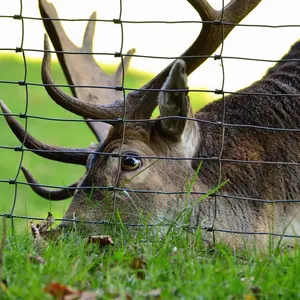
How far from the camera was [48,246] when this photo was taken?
14.5ft

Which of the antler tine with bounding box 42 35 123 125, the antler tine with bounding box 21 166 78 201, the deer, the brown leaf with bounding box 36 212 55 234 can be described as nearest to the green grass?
the brown leaf with bounding box 36 212 55 234

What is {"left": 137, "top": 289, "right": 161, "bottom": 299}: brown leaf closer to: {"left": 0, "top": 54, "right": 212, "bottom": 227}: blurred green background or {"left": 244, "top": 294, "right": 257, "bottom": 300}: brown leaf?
{"left": 244, "top": 294, "right": 257, "bottom": 300}: brown leaf

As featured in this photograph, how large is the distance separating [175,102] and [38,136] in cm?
1152

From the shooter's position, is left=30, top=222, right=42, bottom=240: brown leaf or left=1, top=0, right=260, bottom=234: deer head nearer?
left=30, top=222, right=42, bottom=240: brown leaf

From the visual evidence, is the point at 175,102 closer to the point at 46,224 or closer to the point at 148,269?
the point at 46,224

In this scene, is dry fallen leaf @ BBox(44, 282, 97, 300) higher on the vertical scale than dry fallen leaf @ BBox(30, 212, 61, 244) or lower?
lower

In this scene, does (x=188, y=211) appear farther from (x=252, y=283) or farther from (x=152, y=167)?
(x=252, y=283)

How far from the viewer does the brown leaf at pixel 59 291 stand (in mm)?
3529

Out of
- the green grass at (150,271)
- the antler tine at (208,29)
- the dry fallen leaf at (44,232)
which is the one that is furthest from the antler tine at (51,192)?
the green grass at (150,271)

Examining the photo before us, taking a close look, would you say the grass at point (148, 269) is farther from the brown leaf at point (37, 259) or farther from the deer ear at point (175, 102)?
the deer ear at point (175, 102)

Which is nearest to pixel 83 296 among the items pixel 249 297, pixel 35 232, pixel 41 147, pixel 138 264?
pixel 138 264

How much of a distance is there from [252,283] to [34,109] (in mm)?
15214

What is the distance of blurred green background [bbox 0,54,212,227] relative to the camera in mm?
13141

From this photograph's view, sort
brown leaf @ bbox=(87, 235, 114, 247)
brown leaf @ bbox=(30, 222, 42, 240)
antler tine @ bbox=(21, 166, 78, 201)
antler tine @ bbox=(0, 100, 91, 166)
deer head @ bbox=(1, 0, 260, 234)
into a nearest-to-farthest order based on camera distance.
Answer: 1. brown leaf @ bbox=(87, 235, 114, 247)
2. brown leaf @ bbox=(30, 222, 42, 240)
3. deer head @ bbox=(1, 0, 260, 234)
4. antler tine @ bbox=(0, 100, 91, 166)
5. antler tine @ bbox=(21, 166, 78, 201)
